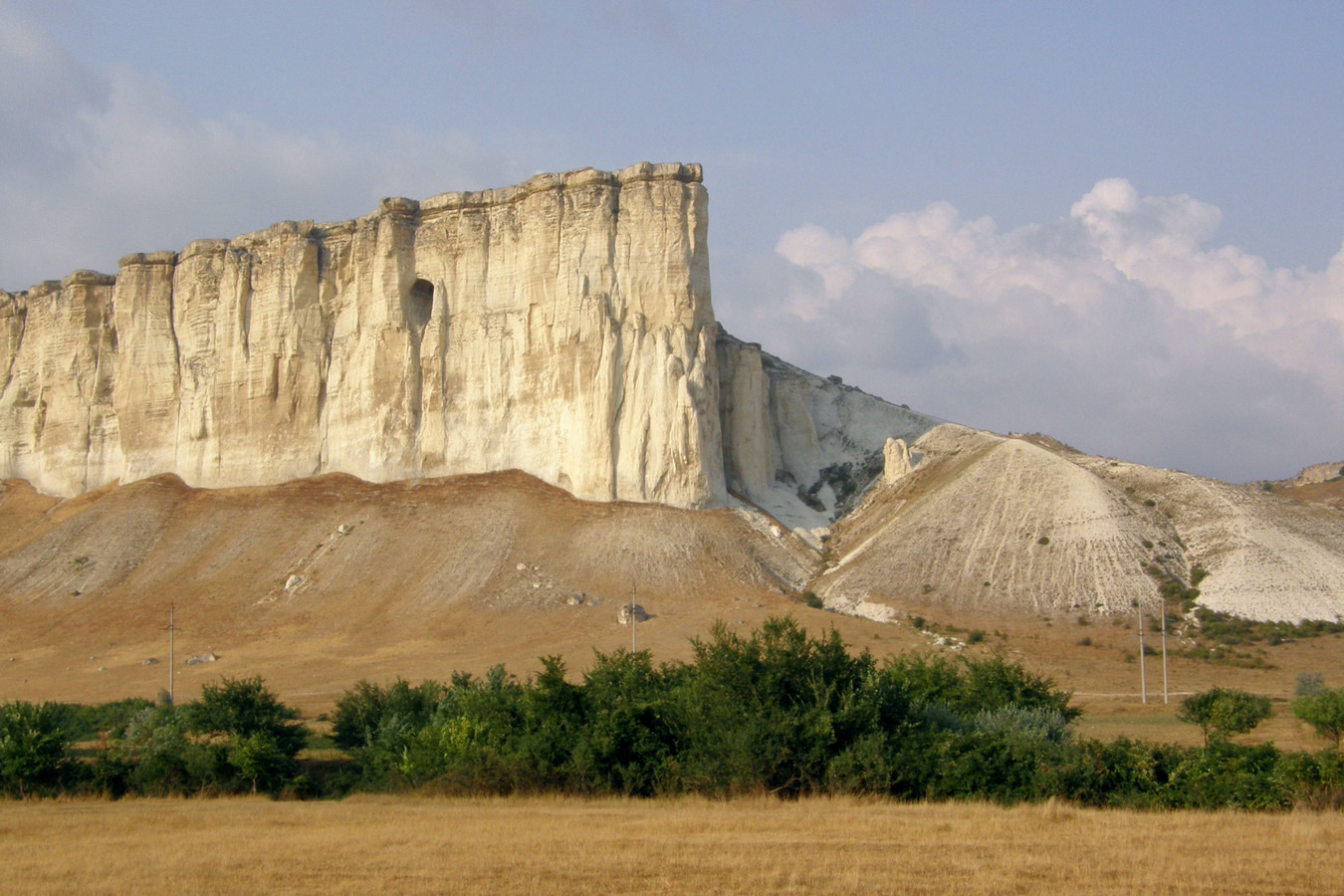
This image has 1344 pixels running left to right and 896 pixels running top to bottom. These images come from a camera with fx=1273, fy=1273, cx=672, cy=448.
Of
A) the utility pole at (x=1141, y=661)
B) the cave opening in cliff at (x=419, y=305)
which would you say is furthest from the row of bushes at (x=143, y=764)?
the cave opening in cliff at (x=419, y=305)

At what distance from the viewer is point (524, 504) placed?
193ft

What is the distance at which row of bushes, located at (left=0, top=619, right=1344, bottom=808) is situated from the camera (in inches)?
799

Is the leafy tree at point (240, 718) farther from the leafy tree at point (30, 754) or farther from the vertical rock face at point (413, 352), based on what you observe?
the vertical rock face at point (413, 352)

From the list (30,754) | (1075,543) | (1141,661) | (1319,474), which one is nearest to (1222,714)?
(1141,661)

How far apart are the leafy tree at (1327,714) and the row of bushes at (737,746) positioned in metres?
1.39

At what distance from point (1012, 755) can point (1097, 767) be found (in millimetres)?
1318

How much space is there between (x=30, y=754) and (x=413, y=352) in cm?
4133

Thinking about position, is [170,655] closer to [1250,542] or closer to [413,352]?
[413,352]

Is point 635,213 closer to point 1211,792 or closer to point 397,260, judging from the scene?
point 397,260

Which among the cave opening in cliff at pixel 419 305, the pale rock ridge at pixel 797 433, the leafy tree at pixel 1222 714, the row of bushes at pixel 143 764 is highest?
the cave opening in cliff at pixel 419 305

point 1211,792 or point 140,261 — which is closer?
point 1211,792

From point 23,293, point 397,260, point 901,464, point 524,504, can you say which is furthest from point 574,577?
point 23,293

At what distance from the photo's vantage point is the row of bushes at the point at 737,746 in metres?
20.3

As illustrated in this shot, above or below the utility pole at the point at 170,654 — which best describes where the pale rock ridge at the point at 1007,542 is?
above
